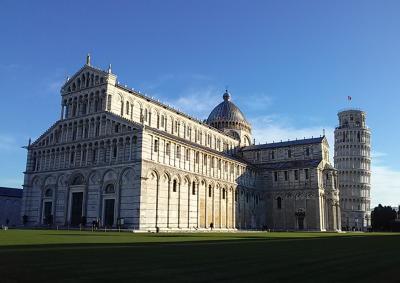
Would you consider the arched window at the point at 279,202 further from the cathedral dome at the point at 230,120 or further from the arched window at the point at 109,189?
the arched window at the point at 109,189

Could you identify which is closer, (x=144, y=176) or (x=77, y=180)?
(x=144, y=176)

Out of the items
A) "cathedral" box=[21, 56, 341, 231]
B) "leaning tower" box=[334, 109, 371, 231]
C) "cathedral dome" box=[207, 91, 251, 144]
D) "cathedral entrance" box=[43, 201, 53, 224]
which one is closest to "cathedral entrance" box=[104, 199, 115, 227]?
"cathedral" box=[21, 56, 341, 231]

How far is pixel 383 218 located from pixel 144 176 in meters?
72.7

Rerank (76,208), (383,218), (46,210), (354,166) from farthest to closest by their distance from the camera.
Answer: (354,166), (383,218), (46,210), (76,208)

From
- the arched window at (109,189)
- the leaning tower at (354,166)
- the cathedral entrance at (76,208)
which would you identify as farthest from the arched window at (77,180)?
the leaning tower at (354,166)

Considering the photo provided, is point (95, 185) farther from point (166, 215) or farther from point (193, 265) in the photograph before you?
→ point (193, 265)

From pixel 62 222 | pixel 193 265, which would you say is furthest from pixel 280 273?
pixel 62 222

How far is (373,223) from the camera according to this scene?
10050 cm

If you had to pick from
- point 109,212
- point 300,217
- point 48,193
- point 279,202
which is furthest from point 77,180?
point 300,217

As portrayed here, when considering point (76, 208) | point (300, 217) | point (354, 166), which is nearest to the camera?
point (76, 208)

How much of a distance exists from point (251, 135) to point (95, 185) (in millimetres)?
47899

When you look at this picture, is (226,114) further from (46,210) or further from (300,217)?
(46,210)

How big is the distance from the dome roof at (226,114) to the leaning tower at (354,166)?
44.2 meters

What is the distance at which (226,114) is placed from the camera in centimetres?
9038
